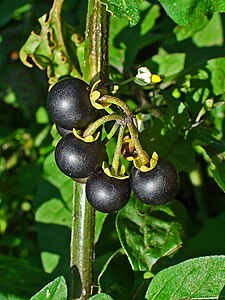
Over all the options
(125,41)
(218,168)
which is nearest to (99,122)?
(218,168)

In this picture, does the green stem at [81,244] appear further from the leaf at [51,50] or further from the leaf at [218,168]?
the leaf at [51,50]

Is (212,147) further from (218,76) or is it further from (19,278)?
(19,278)

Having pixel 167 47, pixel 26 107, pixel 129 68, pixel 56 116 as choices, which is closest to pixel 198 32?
pixel 167 47

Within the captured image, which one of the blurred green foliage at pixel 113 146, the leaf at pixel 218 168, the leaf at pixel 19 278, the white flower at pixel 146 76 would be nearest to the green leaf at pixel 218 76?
the blurred green foliage at pixel 113 146

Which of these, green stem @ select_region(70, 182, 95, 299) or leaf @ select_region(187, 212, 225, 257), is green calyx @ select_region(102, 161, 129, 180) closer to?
green stem @ select_region(70, 182, 95, 299)

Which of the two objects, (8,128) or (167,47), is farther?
(8,128)

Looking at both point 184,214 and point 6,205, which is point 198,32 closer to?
point 184,214
